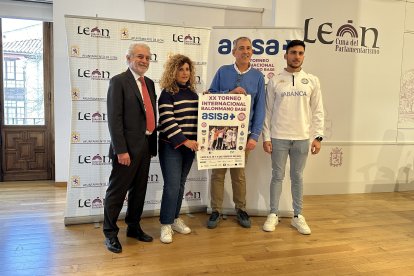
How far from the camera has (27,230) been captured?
3.01 m

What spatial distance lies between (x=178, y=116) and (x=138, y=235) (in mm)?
1039

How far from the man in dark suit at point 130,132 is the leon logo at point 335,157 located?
8.86ft

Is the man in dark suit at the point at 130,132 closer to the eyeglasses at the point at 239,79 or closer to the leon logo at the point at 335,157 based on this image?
the eyeglasses at the point at 239,79

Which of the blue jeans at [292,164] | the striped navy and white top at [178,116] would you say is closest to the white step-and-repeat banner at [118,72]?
the blue jeans at [292,164]

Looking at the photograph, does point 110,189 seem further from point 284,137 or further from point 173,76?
point 284,137

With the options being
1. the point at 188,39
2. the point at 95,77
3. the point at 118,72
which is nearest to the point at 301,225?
the point at 188,39

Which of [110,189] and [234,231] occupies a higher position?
[110,189]

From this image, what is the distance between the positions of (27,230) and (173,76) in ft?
6.14

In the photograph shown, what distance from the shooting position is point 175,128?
2621 mm

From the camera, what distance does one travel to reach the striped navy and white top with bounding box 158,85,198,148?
262 centimetres

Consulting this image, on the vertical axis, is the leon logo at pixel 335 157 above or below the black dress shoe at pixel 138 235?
above

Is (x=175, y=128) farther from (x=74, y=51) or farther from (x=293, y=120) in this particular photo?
(x=74, y=51)

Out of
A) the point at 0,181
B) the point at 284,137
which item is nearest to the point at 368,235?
the point at 284,137

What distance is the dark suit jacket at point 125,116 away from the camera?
2438 mm
